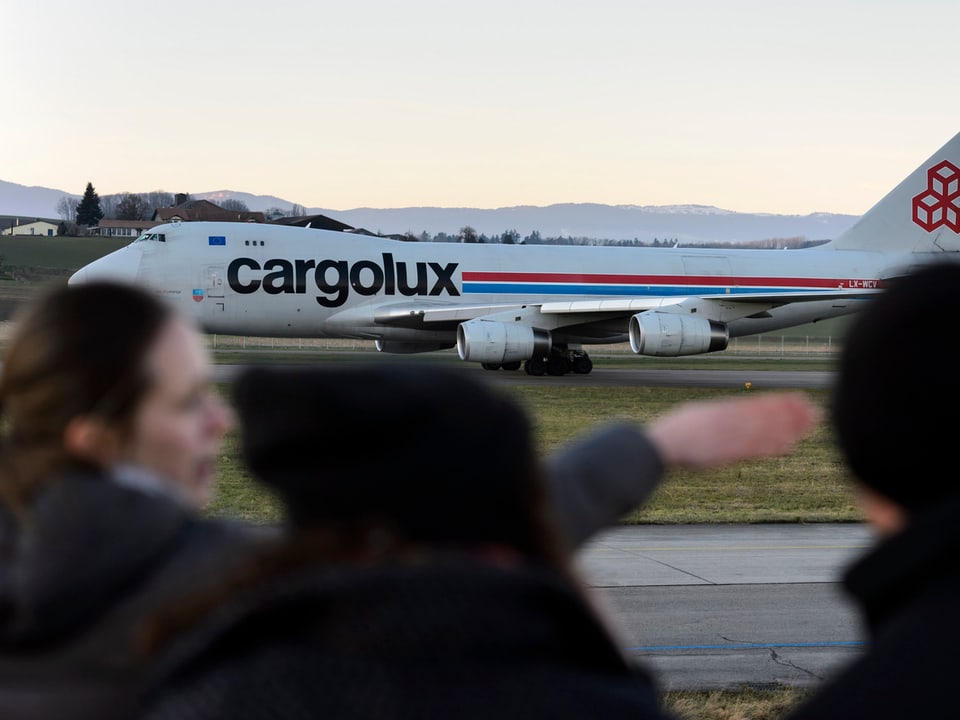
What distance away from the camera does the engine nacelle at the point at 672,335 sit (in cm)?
2922

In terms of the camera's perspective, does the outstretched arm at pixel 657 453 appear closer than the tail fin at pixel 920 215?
Yes

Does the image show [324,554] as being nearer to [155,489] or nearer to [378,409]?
[378,409]

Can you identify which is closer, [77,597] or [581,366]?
[77,597]

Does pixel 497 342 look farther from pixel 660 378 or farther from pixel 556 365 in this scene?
pixel 660 378

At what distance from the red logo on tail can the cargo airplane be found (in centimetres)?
221

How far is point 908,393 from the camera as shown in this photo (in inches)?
75.2

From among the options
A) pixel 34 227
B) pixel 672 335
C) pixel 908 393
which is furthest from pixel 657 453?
pixel 34 227

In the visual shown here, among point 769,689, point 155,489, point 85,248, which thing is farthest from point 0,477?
point 85,248

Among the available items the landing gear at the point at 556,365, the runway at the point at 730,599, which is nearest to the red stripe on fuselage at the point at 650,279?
the landing gear at the point at 556,365

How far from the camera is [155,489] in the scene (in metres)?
2.18

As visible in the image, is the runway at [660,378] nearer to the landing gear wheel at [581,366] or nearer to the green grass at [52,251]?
the landing gear wheel at [581,366]

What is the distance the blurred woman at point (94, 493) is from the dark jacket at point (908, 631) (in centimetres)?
100

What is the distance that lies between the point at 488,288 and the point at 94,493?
30.3 meters

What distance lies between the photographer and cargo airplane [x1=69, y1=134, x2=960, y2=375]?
97.3ft
